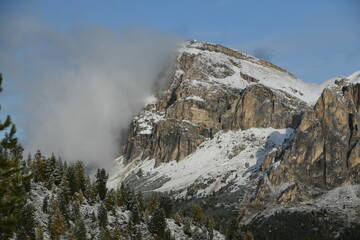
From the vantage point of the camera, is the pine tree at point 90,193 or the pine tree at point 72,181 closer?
the pine tree at point 72,181

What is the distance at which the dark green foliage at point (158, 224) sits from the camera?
165125mm

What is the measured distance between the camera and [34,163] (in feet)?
518

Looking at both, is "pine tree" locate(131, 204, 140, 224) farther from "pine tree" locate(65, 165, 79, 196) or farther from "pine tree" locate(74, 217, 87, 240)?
"pine tree" locate(74, 217, 87, 240)

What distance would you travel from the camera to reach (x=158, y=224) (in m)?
166

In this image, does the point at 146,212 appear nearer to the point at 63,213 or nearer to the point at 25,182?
the point at 63,213

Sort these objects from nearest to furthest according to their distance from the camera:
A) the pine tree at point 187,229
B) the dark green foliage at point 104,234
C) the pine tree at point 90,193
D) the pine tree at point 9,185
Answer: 1. the pine tree at point 9,185
2. the dark green foliage at point 104,234
3. the pine tree at point 90,193
4. the pine tree at point 187,229

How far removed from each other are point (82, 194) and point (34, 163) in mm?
17090

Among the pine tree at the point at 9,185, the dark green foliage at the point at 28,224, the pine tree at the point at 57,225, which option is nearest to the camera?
the pine tree at the point at 9,185

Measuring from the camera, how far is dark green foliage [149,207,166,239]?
16512cm

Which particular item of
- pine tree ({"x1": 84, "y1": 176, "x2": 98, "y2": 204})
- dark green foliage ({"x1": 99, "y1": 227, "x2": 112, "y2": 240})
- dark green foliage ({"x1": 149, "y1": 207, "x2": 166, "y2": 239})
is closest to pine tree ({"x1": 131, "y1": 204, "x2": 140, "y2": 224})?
dark green foliage ({"x1": 149, "y1": 207, "x2": 166, "y2": 239})

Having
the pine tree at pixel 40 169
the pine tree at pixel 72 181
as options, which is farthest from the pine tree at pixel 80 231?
the pine tree at pixel 40 169

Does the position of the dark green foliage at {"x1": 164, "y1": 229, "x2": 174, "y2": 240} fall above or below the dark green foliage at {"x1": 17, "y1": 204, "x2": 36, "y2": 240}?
below

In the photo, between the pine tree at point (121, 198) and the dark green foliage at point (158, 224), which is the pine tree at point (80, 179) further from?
the dark green foliage at point (158, 224)

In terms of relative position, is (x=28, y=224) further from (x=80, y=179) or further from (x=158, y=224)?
(x=158, y=224)
